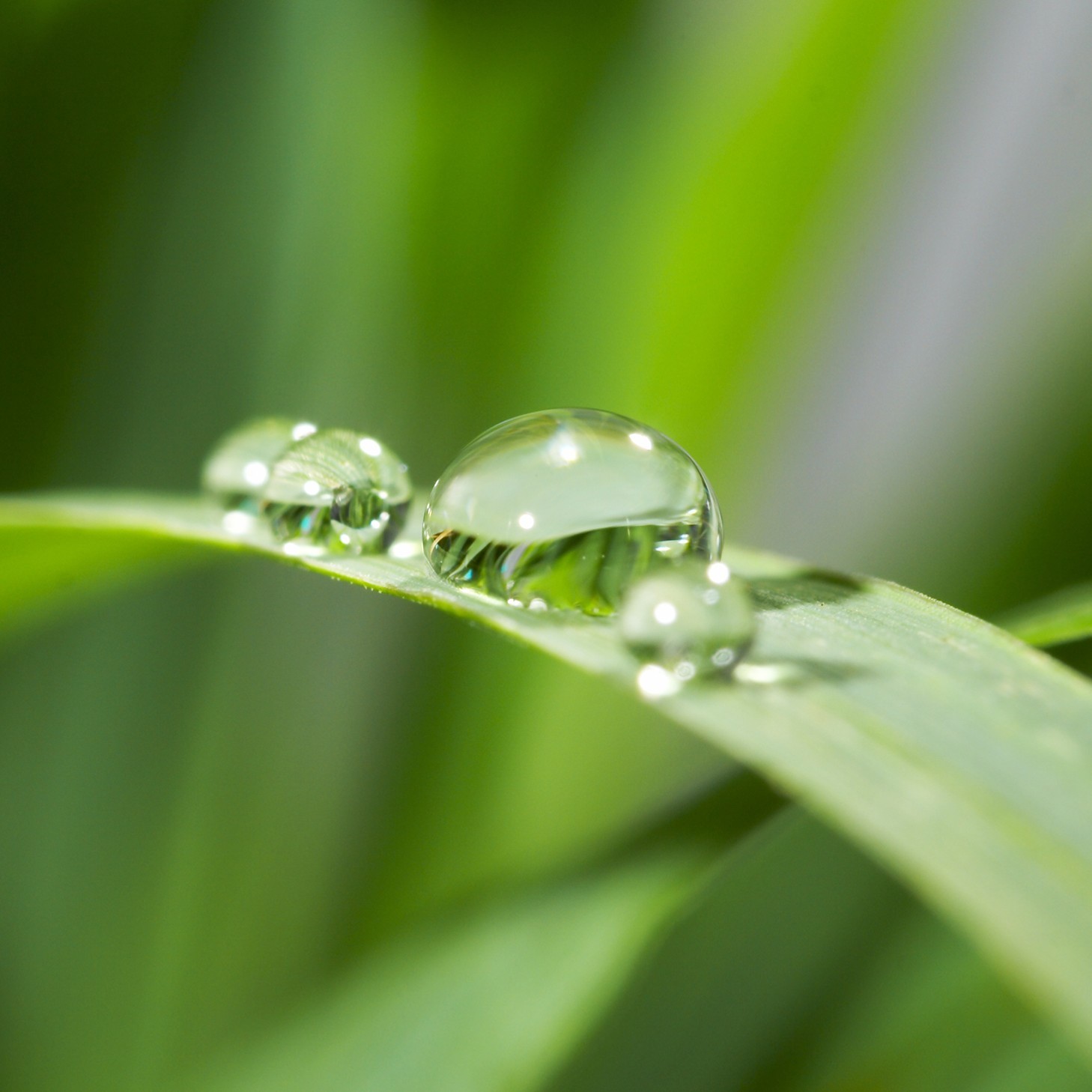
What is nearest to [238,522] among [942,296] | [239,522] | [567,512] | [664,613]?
[239,522]

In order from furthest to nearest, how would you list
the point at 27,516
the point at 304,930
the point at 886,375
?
the point at 886,375 → the point at 304,930 → the point at 27,516

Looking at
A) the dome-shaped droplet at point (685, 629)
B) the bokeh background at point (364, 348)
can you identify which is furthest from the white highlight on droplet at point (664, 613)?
the bokeh background at point (364, 348)

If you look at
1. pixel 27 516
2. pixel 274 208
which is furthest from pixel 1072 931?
pixel 274 208

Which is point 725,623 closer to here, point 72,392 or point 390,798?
point 390,798

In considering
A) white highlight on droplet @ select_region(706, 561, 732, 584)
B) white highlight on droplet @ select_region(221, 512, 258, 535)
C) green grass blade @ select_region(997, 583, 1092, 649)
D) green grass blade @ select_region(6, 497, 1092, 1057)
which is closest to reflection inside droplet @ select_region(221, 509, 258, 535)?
white highlight on droplet @ select_region(221, 512, 258, 535)

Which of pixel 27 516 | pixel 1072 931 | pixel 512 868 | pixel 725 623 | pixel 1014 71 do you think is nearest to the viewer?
pixel 1072 931

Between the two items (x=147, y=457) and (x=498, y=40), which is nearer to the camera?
(x=498, y=40)

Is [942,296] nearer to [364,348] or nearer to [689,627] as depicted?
[364,348]
